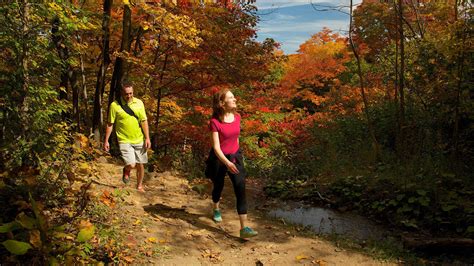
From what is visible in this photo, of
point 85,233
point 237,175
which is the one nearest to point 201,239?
point 237,175

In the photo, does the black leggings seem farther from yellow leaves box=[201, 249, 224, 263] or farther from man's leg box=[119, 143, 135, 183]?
man's leg box=[119, 143, 135, 183]

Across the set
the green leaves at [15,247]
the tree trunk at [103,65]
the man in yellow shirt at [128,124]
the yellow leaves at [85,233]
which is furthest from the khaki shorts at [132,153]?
the tree trunk at [103,65]

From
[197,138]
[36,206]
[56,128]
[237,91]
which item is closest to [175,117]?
[197,138]

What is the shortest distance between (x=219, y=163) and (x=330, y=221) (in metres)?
3.11

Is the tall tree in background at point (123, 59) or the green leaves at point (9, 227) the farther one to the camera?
the tall tree in background at point (123, 59)

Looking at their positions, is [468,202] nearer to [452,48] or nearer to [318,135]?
[452,48]

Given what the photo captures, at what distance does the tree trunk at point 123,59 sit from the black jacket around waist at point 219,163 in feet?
18.1

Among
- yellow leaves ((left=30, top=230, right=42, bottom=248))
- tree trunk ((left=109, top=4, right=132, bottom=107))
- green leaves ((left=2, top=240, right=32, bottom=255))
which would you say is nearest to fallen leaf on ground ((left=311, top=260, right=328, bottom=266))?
yellow leaves ((left=30, top=230, right=42, bottom=248))

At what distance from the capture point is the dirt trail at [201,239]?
Answer: 13.8ft

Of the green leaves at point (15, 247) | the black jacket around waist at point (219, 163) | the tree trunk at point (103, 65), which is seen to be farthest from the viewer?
the tree trunk at point (103, 65)

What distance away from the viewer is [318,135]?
14695 millimetres

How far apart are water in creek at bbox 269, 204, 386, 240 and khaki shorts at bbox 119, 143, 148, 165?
2.71 m

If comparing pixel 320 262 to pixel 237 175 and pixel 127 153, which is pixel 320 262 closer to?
pixel 237 175

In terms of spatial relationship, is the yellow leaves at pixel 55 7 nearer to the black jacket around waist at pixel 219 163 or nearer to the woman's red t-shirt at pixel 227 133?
the woman's red t-shirt at pixel 227 133
